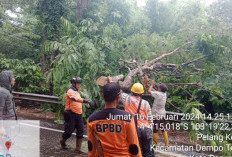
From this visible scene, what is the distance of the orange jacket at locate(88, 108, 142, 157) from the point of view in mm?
2332

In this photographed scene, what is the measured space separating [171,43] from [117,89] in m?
6.05

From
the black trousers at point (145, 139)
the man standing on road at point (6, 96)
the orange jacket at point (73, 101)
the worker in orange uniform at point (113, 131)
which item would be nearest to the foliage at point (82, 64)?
the orange jacket at point (73, 101)

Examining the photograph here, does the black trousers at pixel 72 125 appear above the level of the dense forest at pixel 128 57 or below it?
below

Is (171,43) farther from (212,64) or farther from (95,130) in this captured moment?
(95,130)

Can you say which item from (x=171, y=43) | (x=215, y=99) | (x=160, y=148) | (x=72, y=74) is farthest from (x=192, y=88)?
(x=72, y=74)

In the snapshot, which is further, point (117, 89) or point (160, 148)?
point (160, 148)

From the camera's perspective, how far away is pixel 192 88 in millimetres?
6969

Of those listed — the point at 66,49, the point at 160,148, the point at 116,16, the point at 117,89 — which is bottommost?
the point at 160,148
